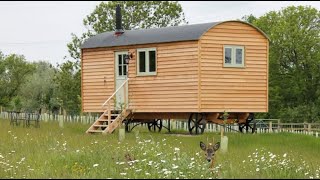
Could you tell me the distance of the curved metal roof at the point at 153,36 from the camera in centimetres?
2256

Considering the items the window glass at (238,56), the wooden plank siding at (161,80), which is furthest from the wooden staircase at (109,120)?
the window glass at (238,56)

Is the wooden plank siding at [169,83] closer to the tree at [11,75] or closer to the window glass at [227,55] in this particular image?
the window glass at [227,55]

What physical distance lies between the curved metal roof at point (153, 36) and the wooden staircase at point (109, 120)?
185 centimetres

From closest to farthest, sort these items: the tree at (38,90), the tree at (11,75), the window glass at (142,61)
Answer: the window glass at (142,61) → the tree at (11,75) → the tree at (38,90)

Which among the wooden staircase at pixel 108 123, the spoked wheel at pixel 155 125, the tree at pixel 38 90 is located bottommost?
the spoked wheel at pixel 155 125

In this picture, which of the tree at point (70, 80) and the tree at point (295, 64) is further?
the tree at point (295, 64)

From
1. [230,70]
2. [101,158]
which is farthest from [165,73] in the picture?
[101,158]

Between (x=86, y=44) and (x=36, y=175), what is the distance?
17.3m

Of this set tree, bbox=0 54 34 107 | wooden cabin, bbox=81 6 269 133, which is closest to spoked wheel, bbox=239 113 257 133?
wooden cabin, bbox=81 6 269 133

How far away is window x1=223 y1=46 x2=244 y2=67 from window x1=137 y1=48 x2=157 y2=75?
281 cm

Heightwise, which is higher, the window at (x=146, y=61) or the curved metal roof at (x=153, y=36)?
the curved metal roof at (x=153, y=36)

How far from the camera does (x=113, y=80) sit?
25188 mm

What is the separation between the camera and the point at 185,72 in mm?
22734

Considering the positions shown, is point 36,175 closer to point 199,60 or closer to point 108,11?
point 199,60
